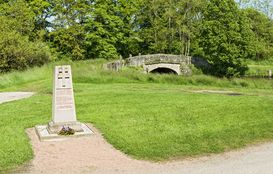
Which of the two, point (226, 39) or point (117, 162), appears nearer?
point (117, 162)

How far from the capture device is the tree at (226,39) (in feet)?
167

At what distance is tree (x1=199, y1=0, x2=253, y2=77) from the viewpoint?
167 ft

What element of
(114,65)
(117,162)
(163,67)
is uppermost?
(114,65)

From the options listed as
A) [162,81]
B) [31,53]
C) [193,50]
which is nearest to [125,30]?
[193,50]

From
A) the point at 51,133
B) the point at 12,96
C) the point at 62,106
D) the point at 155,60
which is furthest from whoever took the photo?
the point at 155,60

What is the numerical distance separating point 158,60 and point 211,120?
3515 cm

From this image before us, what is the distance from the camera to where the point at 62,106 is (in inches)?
492

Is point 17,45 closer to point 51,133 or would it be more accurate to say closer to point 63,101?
point 63,101

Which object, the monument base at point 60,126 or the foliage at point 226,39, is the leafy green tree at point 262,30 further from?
the monument base at point 60,126

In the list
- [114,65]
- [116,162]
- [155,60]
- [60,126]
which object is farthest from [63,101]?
[155,60]

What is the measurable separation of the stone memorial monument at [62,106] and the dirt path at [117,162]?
106cm

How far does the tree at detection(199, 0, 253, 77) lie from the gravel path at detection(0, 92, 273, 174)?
4057cm

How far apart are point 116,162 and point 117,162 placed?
0.02 metres

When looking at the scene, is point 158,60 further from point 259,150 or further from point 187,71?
point 259,150
